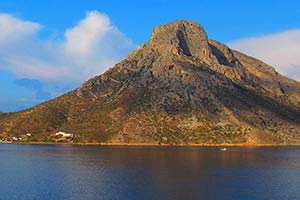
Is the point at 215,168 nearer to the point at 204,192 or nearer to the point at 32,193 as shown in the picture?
Answer: the point at 204,192

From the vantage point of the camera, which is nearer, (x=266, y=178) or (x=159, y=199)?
(x=159, y=199)

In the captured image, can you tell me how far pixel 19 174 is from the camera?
150m

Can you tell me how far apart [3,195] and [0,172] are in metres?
51.1

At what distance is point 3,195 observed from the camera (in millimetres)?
106750

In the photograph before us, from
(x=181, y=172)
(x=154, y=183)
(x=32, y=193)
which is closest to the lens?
(x=32, y=193)

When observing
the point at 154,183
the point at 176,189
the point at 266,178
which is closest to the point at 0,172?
the point at 154,183

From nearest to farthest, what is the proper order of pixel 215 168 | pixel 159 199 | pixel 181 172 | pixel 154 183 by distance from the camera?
pixel 159 199 < pixel 154 183 < pixel 181 172 < pixel 215 168

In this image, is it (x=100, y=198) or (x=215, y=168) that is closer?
(x=100, y=198)

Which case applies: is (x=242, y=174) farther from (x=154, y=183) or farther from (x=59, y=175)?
(x=59, y=175)

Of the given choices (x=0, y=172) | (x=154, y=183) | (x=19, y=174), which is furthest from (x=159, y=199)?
(x=0, y=172)

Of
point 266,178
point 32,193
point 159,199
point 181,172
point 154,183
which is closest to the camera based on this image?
point 159,199

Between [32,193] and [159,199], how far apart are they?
96.8ft

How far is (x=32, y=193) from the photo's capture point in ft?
359

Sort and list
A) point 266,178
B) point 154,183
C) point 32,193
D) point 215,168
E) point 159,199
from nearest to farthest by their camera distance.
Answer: point 159,199 → point 32,193 → point 154,183 → point 266,178 → point 215,168
